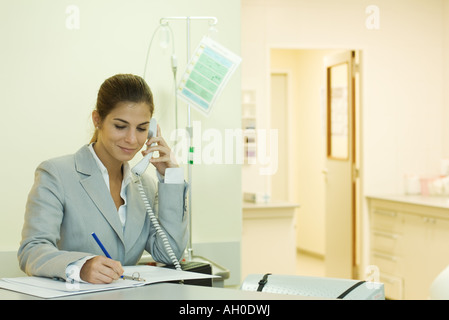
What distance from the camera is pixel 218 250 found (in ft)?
8.73

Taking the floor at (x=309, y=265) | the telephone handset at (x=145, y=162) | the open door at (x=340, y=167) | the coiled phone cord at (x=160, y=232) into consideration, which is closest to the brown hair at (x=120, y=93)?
the telephone handset at (x=145, y=162)

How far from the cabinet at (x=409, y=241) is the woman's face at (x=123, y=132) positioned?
270 cm

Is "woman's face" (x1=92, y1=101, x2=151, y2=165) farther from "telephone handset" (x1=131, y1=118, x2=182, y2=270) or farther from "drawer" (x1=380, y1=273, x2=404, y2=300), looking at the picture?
"drawer" (x1=380, y1=273, x2=404, y2=300)

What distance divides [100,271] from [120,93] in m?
0.68

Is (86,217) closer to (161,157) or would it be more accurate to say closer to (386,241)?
(161,157)

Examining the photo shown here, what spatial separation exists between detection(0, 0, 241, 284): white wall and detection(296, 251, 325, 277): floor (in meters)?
3.31

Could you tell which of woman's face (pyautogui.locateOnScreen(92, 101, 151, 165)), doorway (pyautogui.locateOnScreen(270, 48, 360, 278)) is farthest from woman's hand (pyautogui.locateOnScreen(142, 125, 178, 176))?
doorway (pyautogui.locateOnScreen(270, 48, 360, 278))

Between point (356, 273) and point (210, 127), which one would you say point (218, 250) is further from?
point (356, 273)

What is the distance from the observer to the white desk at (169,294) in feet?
3.03

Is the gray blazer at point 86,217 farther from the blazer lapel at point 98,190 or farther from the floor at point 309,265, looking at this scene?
the floor at point 309,265

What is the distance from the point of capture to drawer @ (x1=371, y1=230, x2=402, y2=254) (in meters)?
4.33
